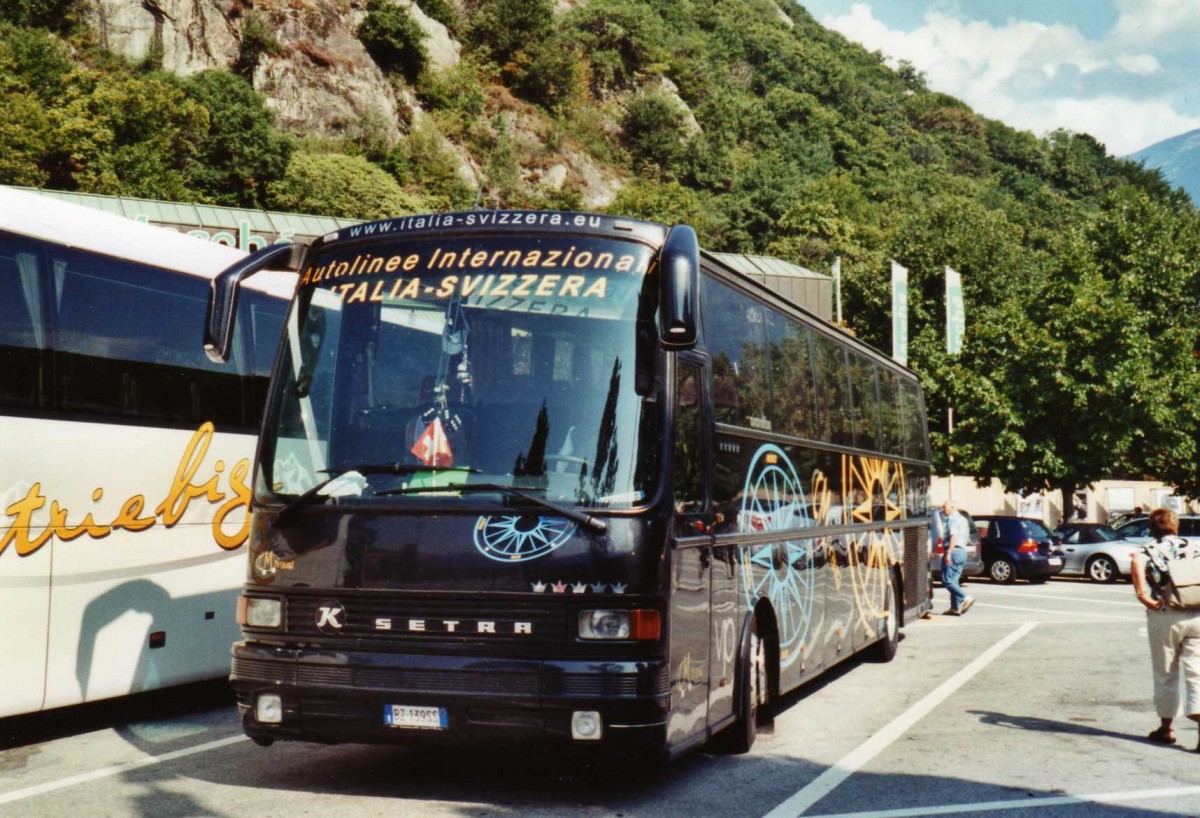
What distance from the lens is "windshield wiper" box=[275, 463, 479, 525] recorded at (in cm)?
657

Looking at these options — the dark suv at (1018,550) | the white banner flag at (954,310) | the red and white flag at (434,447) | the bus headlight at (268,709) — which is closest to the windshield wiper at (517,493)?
the red and white flag at (434,447)

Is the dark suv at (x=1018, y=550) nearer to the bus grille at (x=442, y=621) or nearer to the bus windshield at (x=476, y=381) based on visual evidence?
the bus windshield at (x=476, y=381)

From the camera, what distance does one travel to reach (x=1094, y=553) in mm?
29438

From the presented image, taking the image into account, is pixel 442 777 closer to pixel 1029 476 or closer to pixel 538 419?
pixel 538 419

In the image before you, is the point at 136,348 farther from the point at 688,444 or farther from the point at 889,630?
the point at 889,630

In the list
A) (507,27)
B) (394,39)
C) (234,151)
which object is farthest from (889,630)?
(507,27)

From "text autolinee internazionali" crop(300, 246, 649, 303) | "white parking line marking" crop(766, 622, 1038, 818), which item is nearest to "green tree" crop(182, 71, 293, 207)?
"white parking line marking" crop(766, 622, 1038, 818)

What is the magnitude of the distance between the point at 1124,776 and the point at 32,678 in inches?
262

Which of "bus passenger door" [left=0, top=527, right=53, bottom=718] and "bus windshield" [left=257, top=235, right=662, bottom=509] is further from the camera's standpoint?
"bus passenger door" [left=0, top=527, right=53, bottom=718]

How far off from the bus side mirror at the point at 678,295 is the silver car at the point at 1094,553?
2492 cm

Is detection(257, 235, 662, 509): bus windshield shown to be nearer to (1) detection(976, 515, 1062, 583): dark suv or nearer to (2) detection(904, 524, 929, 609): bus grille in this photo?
(2) detection(904, 524, 929, 609): bus grille

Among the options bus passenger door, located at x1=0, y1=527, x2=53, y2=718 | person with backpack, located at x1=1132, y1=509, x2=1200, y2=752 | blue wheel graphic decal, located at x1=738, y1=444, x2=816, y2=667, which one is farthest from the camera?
person with backpack, located at x1=1132, y1=509, x2=1200, y2=752

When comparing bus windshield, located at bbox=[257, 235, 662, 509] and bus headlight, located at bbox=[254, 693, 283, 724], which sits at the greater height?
bus windshield, located at bbox=[257, 235, 662, 509]

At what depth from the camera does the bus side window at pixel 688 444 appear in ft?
22.2
